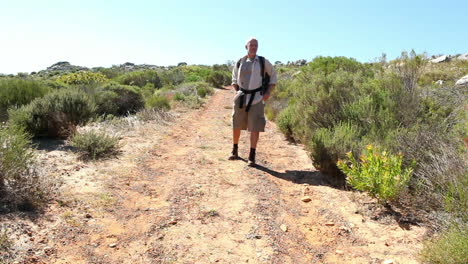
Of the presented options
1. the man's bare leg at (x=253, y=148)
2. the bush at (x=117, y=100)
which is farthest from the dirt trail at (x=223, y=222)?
the bush at (x=117, y=100)

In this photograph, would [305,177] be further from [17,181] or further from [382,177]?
[17,181]

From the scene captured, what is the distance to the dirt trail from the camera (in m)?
3.18

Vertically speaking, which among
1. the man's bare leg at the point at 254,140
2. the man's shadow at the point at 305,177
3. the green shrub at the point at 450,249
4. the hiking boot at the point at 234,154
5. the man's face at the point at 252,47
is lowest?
the man's shadow at the point at 305,177

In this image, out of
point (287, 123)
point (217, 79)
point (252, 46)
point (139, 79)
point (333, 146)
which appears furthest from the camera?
point (217, 79)

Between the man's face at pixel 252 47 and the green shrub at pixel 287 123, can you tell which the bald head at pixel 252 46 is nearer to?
the man's face at pixel 252 47

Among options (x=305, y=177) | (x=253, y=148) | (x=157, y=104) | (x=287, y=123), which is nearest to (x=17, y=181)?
(x=253, y=148)

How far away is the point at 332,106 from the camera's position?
263 inches

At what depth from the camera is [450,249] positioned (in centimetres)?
262

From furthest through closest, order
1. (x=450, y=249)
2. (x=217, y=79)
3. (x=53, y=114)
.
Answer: (x=217, y=79) < (x=53, y=114) < (x=450, y=249)

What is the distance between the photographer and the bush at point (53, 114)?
22.2 feet

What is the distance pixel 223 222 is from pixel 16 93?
6.66 metres

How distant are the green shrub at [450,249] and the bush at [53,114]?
627cm

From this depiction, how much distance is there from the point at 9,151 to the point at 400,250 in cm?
407

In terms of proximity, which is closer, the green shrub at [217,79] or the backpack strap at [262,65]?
the backpack strap at [262,65]
